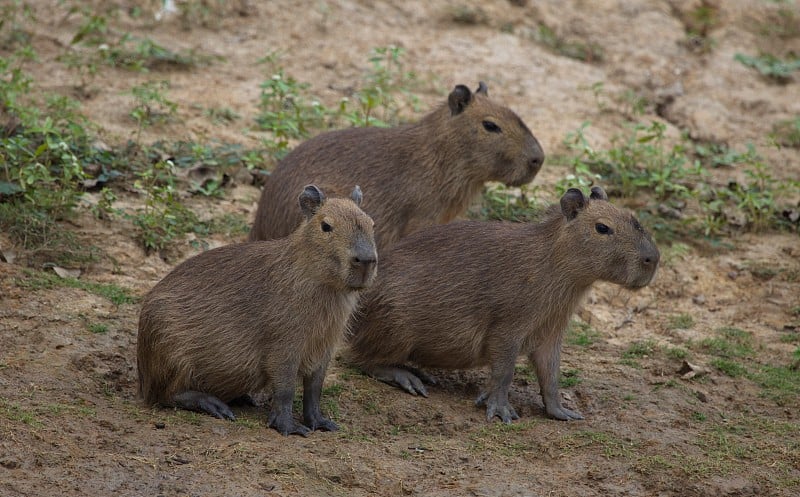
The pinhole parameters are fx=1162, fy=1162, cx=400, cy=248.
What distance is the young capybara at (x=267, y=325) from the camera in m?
5.52

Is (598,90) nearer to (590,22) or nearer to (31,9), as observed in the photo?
(590,22)

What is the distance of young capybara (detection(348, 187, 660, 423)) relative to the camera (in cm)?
616

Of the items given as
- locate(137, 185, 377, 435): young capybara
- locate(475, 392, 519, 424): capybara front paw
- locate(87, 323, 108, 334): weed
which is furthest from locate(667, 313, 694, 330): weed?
locate(87, 323, 108, 334): weed

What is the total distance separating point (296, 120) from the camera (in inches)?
355

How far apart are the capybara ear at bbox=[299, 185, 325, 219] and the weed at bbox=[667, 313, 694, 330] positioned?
3.00 metres

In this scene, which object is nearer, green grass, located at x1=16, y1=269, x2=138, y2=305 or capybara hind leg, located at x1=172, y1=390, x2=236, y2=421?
capybara hind leg, located at x1=172, y1=390, x2=236, y2=421

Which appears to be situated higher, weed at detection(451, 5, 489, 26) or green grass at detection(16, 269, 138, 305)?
weed at detection(451, 5, 489, 26)

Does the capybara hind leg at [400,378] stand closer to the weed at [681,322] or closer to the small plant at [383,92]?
the weed at [681,322]

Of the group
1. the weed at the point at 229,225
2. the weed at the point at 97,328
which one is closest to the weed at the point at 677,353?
the weed at the point at 229,225

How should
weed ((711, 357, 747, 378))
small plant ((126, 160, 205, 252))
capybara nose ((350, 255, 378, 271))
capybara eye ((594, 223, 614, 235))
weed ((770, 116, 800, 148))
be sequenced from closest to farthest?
capybara nose ((350, 255, 378, 271)), capybara eye ((594, 223, 614, 235)), weed ((711, 357, 747, 378)), small plant ((126, 160, 205, 252)), weed ((770, 116, 800, 148))

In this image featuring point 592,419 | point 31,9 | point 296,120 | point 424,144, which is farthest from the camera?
point 31,9

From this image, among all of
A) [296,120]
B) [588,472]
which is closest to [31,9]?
[296,120]

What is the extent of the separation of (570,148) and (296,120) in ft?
7.45

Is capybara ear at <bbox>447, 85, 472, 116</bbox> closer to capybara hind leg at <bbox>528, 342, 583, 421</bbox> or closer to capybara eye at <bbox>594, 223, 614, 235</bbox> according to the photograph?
capybara eye at <bbox>594, 223, 614, 235</bbox>
